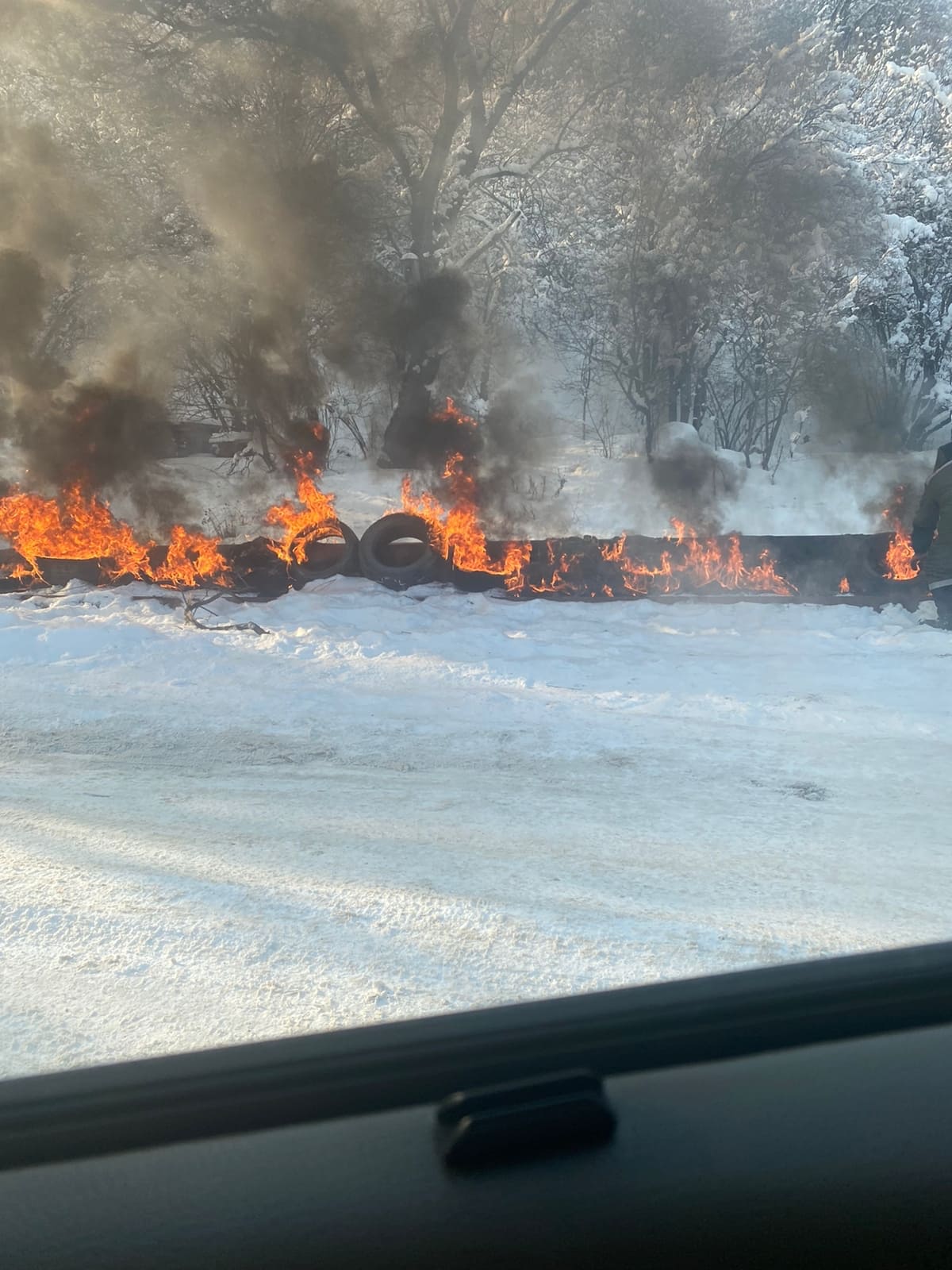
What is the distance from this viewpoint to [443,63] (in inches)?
566

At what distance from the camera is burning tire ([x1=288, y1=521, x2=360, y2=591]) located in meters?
10.4

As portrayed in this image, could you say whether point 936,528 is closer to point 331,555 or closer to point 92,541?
point 331,555

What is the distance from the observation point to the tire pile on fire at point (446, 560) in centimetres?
995

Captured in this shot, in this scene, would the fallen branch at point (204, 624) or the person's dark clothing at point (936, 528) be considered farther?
the person's dark clothing at point (936, 528)

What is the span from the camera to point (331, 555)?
10516 mm

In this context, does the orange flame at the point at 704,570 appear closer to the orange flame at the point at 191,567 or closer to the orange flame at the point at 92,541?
the orange flame at the point at 191,567

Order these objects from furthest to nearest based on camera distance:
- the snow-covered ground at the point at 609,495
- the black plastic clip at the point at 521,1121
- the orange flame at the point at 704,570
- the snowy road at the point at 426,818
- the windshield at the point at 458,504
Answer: the snow-covered ground at the point at 609,495
the orange flame at the point at 704,570
the windshield at the point at 458,504
the snowy road at the point at 426,818
the black plastic clip at the point at 521,1121

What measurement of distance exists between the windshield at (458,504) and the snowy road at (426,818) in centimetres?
3

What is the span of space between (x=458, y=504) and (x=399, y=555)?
1170 mm

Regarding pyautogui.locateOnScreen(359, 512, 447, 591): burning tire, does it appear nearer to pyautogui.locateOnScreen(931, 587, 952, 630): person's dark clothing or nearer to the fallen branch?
the fallen branch

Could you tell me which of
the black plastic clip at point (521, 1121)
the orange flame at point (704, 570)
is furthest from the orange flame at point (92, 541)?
the black plastic clip at point (521, 1121)

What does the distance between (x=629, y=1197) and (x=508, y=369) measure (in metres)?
15.7

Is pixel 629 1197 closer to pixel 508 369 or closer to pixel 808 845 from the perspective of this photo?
pixel 808 845

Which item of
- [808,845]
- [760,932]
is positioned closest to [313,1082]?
[760,932]
